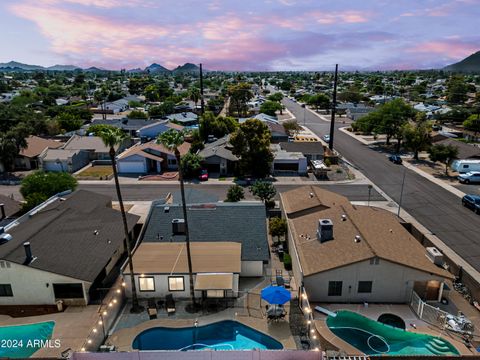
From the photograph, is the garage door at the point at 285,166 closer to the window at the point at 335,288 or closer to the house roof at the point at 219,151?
the house roof at the point at 219,151

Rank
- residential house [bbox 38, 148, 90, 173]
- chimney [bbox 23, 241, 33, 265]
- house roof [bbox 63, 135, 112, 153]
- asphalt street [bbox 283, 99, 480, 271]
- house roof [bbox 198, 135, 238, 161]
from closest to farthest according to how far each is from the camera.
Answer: chimney [bbox 23, 241, 33, 265]
asphalt street [bbox 283, 99, 480, 271]
house roof [bbox 198, 135, 238, 161]
residential house [bbox 38, 148, 90, 173]
house roof [bbox 63, 135, 112, 153]

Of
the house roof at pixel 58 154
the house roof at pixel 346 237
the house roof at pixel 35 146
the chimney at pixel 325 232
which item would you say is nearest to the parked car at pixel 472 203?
the house roof at pixel 346 237

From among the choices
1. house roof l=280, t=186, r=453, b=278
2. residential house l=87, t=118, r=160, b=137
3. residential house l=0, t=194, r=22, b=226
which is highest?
residential house l=87, t=118, r=160, b=137

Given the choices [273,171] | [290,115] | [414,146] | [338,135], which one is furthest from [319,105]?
[273,171]

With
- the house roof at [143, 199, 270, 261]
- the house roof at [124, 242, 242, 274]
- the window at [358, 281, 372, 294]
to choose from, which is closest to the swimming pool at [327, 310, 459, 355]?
the window at [358, 281, 372, 294]

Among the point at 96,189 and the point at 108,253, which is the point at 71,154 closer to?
the point at 96,189

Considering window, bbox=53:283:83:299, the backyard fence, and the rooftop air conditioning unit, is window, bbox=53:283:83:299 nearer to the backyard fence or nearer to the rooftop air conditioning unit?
the backyard fence

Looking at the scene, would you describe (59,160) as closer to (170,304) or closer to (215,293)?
(170,304)
